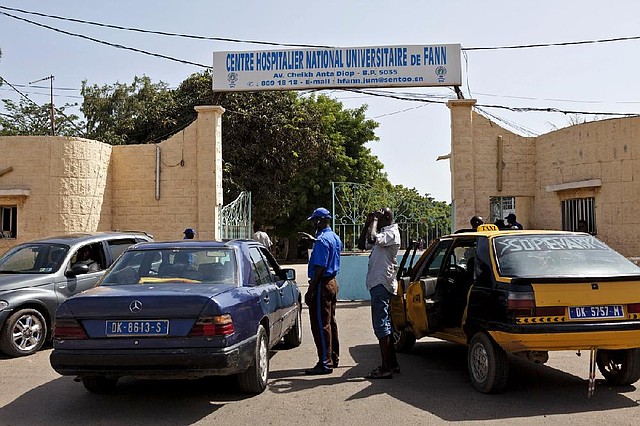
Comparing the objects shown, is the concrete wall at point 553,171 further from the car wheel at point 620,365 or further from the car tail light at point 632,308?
the car tail light at point 632,308

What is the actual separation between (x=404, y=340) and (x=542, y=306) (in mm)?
2819

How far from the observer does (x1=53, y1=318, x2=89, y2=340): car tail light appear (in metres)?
5.27

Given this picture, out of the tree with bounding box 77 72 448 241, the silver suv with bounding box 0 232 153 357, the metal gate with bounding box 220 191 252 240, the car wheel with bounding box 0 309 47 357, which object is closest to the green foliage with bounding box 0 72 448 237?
the tree with bounding box 77 72 448 241

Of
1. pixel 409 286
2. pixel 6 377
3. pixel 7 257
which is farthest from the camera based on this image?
pixel 7 257

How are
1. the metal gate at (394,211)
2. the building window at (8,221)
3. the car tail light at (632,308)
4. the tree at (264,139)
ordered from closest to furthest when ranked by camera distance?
the car tail light at (632,308) → the metal gate at (394,211) → the building window at (8,221) → the tree at (264,139)

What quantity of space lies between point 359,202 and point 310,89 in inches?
110

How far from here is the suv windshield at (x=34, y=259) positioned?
349 inches

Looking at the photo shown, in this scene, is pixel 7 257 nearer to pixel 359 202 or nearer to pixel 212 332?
pixel 212 332

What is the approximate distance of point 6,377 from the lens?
699 cm

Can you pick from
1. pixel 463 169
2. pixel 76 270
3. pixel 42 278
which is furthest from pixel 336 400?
pixel 463 169

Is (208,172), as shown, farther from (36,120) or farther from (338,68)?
(36,120)

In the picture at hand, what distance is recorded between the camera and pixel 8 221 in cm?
1493

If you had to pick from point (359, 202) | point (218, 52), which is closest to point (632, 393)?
point (359, 202)

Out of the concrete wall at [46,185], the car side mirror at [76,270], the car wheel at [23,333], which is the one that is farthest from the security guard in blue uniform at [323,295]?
the concrete wall at [46,185]
